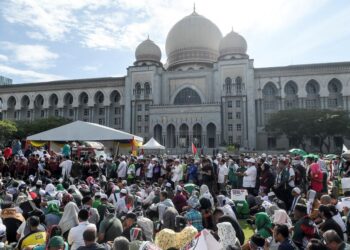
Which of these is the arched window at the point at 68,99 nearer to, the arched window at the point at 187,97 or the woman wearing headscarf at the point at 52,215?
the arched window at the point at 187,97

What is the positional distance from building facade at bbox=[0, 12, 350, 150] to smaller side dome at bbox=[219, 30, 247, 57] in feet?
0.45

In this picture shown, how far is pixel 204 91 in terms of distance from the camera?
47938 mm

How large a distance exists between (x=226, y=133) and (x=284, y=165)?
35312 mm

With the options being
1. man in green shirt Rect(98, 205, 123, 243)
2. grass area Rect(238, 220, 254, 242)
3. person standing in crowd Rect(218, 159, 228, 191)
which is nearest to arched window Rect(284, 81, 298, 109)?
person standing in crowd Rect(218, 159, 228, 191)

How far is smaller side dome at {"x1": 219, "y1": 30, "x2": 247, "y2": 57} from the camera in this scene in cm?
4688

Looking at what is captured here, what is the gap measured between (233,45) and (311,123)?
15781 mm

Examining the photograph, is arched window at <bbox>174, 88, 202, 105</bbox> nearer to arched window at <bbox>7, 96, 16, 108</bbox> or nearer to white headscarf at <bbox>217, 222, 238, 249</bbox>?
arched window at <bbox>7, 96, 16, 108</bbox>

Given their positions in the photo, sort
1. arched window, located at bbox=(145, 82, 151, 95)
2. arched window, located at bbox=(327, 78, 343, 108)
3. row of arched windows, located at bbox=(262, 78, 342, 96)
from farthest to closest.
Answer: arched window, located at bbox=(145, 82, 151, 95)
row of arched windows, located at bbox=(262, 78, 342, 96)
arched window, located at bbox=(327, 78, 343, 108)

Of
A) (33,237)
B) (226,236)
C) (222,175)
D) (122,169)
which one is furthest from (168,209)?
(122,169)

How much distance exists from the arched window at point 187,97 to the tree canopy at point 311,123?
11976mm

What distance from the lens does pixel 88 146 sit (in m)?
18.7

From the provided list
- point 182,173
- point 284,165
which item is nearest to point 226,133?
point 182,173

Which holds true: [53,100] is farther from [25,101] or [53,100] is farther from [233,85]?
[233,85]

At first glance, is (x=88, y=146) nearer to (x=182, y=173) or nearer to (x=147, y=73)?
(x=182, y=173)
